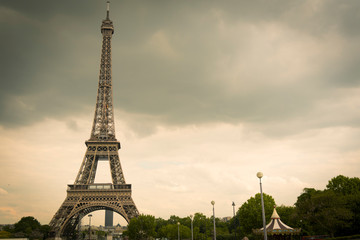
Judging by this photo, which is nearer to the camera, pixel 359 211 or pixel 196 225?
pixel 359 211

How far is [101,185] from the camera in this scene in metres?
76.4

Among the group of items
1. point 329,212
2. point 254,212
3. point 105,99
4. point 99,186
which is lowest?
point 254,212

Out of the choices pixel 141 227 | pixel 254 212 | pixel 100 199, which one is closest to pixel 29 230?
pixel 100 199

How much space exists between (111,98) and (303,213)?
60223 millimetres

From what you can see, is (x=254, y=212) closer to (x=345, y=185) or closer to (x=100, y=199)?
(x=345, y=185)

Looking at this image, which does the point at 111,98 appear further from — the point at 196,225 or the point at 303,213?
the point at 303,213

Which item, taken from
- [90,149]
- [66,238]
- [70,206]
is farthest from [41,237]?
[90,149]

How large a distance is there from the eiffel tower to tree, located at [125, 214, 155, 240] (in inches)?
128

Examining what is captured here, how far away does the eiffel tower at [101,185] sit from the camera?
72306 mm

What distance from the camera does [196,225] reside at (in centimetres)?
9175

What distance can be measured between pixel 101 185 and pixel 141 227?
15937mm

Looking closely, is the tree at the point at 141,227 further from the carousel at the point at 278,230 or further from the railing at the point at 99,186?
the carousel at the point at 278,230

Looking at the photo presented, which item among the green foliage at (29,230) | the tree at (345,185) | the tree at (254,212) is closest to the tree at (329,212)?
the tree at (345,185)

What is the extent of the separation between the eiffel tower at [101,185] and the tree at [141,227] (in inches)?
128
